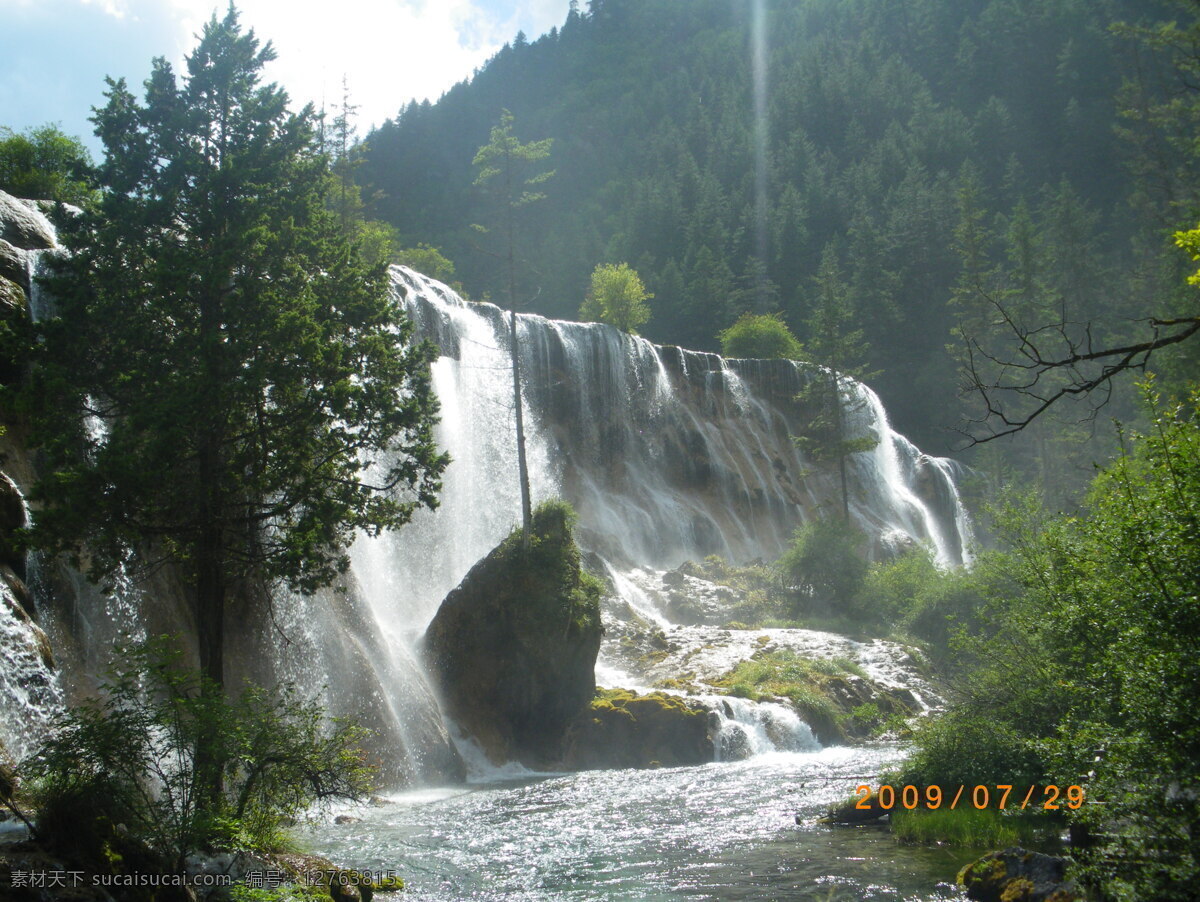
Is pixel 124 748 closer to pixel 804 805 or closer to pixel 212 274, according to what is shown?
pixel 212 274

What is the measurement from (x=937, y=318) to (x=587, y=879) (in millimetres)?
63845

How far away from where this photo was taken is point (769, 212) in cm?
8306

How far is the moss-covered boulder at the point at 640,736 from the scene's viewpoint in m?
20.6

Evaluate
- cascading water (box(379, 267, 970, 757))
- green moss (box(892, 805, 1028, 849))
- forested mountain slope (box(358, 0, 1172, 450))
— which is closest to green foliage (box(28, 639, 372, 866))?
green moss (box(892, 805, 1028, 849))

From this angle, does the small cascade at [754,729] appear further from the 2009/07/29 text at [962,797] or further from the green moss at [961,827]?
the green moss at [961,827]

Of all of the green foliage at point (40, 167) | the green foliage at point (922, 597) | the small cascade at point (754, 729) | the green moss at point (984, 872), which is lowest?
the small cascade at point (754, 729)

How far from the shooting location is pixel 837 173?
90.9 m

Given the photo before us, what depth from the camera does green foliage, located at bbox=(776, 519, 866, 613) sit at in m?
34.7

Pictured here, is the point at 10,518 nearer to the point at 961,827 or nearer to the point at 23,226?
the point at 23,226

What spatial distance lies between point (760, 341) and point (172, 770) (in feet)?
182

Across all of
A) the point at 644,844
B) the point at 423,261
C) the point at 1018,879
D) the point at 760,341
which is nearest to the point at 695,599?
the point at 644,844

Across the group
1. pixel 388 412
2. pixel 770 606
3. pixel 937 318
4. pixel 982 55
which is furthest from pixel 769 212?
pixel 388 412

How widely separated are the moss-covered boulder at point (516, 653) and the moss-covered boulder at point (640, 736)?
1.38 ft

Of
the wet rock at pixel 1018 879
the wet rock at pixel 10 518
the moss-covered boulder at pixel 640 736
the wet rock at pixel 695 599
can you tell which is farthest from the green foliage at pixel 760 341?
the wet rock at pixel 1018 879
